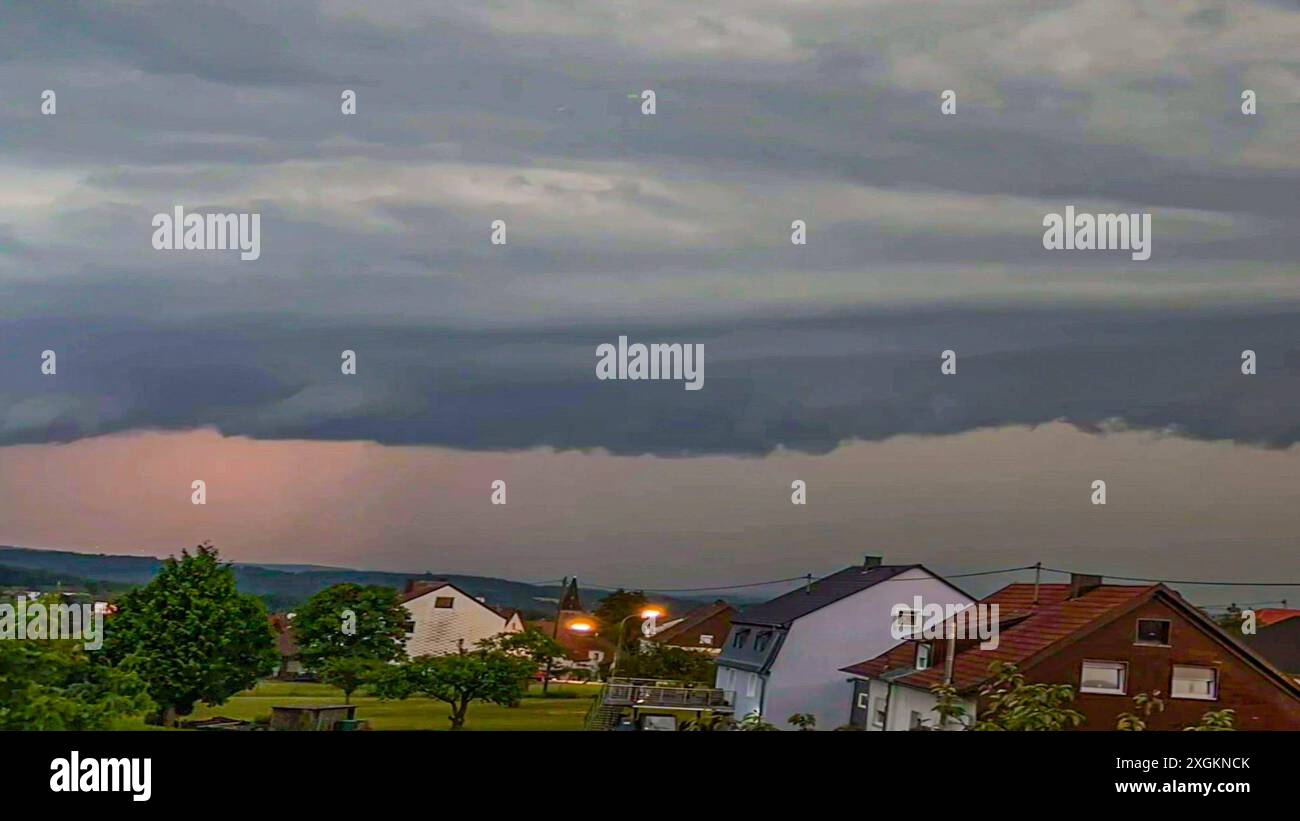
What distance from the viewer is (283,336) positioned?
4.59 m

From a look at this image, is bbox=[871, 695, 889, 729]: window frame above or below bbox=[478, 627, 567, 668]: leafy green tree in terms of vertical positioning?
below

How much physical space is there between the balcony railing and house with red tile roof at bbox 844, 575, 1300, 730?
460 mm

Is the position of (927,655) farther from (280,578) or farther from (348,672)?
(280,578)

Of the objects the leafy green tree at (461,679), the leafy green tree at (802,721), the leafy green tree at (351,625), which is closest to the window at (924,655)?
the leafy green tree at (802,721)

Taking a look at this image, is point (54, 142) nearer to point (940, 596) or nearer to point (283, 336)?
point (283, 336)

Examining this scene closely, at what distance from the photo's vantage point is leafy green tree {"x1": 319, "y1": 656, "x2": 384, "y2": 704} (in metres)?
4.48

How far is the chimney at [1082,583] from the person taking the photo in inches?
181

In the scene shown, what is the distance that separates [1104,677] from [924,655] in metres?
0.60

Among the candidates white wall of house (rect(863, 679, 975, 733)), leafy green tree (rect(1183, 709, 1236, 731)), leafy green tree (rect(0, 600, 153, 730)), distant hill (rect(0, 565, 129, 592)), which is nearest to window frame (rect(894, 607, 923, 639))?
white wall of house (rect(863, 679, 975, 733))

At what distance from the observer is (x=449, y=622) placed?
455 cm

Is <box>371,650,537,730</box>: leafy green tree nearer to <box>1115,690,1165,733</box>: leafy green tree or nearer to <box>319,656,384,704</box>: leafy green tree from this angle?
<box>319,656,384,704</box>: leafy green tree

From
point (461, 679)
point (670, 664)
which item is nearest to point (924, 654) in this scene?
point (670, 664)

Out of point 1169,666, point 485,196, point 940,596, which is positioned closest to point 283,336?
point 485,196
